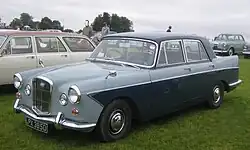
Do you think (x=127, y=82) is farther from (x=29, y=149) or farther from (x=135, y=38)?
(x=29, y=149)

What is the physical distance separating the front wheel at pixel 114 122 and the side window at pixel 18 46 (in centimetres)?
408

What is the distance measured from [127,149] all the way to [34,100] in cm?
152

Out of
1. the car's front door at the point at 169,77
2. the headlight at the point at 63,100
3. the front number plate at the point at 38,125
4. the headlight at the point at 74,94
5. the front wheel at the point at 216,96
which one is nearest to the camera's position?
the headlight at the point at 74,94

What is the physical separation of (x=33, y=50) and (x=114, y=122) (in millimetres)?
4228

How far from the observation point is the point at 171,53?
20.1 feet

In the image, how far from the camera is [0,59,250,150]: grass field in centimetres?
493

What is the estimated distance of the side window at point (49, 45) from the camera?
28.5 ft

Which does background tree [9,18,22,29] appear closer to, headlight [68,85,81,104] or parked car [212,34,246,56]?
parked car [212,34,246,56]

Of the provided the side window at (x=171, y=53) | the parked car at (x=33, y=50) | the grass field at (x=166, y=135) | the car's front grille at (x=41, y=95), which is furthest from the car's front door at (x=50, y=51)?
the side window at (x=171, y=53)

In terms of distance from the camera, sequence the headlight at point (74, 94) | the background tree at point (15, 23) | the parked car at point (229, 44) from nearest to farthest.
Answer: the headlight at point (74, 94), the parked car at point (229, 44), the background tree at point (15, 23)

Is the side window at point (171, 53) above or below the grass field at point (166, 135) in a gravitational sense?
above

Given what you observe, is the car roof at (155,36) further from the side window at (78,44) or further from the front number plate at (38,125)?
the side window at (78,44)

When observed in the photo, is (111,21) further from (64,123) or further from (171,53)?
(64,123)

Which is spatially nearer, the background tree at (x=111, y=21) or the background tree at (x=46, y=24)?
the background tree at (x=46, y=24)
